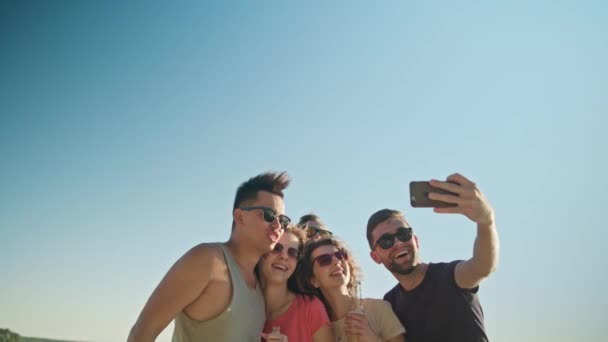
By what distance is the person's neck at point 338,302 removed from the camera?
6.18 meters

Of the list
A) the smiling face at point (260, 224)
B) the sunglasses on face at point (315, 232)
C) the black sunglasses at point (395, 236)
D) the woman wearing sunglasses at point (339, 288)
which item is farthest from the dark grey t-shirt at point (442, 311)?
the smiling face at point (260, 224)

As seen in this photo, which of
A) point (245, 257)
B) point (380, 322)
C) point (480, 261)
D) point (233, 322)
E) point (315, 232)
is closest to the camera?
point (233, 322)

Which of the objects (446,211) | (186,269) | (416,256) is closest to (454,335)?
(416,256)

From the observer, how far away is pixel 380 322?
5.85m

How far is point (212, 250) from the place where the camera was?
515cm

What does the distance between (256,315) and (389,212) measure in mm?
3009

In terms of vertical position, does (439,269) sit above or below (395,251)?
below

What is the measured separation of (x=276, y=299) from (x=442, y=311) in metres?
2.47

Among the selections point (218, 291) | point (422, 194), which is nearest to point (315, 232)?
point (218, 291)

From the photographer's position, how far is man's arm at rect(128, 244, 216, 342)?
14.8 ft

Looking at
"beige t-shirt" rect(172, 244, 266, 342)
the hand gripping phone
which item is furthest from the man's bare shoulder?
the hand gripping phone

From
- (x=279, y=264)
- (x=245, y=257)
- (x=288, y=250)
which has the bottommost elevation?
(x=279, y=264)

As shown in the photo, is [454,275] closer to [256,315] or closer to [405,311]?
[405,311]

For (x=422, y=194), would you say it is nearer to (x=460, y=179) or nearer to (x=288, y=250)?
(x=460, y=179)
